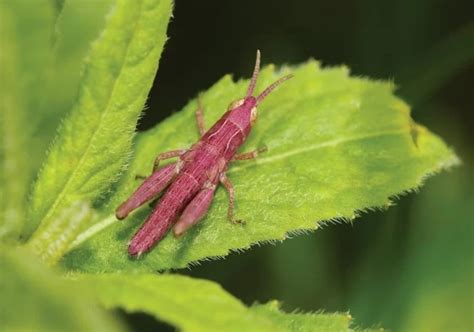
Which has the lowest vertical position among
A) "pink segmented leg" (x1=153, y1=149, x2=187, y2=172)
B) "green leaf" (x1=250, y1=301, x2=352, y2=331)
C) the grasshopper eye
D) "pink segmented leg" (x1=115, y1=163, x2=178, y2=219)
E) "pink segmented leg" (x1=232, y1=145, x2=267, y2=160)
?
"green leaf" (x1=250, y1=301, x2=352, y2=331)

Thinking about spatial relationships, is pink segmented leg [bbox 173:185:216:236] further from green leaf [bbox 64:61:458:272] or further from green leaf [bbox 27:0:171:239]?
green leaf [bbox 27:0:171:239]

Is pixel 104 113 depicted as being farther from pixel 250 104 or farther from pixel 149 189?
pixel 250 104

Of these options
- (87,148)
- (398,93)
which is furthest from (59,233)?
(398,93)

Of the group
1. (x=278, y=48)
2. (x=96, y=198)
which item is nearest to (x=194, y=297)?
(x=96, y=198)

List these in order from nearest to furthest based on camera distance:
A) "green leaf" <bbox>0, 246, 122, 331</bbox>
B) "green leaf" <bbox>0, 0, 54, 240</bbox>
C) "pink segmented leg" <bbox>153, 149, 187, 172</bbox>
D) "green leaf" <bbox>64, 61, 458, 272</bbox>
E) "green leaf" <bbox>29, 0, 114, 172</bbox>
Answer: "green leaf" <bbox>0, 246, 122, 331</bbox> < "green leaf" <bbox>0, 0, 54, 240</bbox> < "green leaf" <bbox>64, 61, 458, 272</bbox> < "pink segmented leg" <bbox>153, 149, 187, 172</bbox> < "green leaf" <bbox>29, 0, 114, 172</bbox>

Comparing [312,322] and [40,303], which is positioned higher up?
[312,322]

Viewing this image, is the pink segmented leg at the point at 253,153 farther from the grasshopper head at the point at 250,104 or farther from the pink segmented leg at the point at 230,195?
the grasshopper head at the point at 250,104

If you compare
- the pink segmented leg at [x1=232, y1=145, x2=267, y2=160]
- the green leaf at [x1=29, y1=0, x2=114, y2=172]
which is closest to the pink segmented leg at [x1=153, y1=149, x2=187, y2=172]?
the pink segmented leg at [x1=232, y1=145, x2=267, y2=160]
